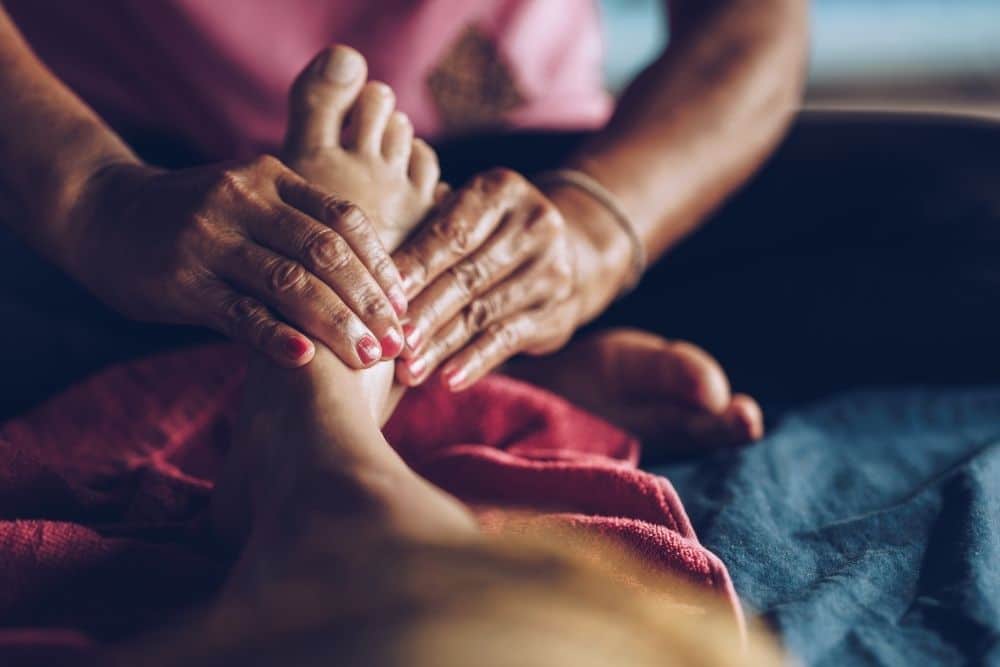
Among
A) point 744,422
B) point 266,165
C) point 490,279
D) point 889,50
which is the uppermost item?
point 266,165

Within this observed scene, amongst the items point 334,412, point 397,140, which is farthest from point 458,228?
point 334,412

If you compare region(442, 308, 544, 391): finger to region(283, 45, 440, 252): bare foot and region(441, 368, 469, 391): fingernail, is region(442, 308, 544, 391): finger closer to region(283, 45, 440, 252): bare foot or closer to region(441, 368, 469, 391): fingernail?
region(441, 368, 469, 391): fingernail

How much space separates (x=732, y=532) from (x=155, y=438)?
0.42 m

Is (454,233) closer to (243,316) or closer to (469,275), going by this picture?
(469,275)

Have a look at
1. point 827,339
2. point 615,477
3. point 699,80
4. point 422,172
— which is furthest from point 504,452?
point 699,80

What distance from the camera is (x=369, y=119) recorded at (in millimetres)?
806

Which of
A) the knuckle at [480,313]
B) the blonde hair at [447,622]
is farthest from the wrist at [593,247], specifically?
the blonde hair at [447,622]

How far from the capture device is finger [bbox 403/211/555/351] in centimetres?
73

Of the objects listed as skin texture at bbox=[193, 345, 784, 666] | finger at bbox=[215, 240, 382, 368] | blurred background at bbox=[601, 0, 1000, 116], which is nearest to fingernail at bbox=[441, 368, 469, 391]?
finger at bbox=[215, 240, 382, 368]

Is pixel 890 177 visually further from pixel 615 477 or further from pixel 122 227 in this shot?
pixel 122 227

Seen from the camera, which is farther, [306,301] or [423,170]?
[423,170]

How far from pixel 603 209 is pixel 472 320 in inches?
8.2

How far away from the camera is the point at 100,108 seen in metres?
1.01

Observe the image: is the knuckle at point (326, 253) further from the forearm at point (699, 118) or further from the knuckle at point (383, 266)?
the forearm at point (699, 118)
